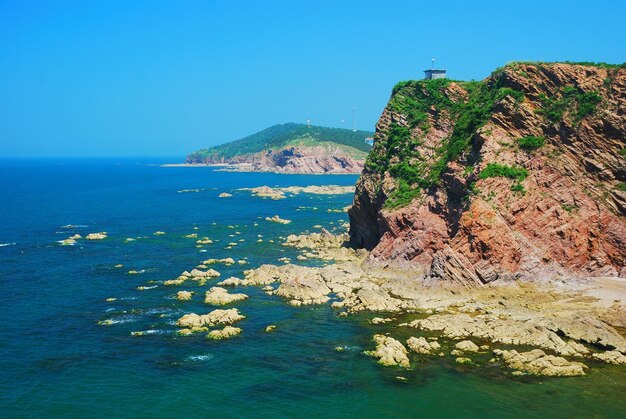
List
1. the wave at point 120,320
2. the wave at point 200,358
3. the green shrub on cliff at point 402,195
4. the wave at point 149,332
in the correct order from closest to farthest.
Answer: the wave at point 200,358, the wave at point 149,332, the wave at point 120,320, the green shrub on cliff at point 402,195

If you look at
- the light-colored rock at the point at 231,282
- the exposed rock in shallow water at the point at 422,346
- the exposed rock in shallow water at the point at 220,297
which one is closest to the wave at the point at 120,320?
the exposed rock in shallow water at the point at 220,297

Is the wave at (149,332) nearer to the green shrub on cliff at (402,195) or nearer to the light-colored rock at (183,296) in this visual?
the light-colored rock at (183,296)

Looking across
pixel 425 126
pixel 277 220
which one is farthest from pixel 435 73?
pixel 277 220

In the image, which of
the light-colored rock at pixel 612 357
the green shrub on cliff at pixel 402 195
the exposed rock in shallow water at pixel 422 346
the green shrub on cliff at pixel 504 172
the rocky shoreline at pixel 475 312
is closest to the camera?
the light-colored rock at pixel 612 357

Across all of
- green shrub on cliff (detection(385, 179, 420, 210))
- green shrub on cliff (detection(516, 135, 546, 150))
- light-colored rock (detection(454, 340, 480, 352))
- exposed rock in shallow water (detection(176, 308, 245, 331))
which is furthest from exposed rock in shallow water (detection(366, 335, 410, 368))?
green shrub on cliff (detection(516, 135, 546, 150))

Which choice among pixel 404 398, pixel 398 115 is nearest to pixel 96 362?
pixel 404 398

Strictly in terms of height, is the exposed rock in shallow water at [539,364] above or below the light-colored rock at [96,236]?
below

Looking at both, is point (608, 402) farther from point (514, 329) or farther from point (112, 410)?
point (112, 410)

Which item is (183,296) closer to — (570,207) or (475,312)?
(475,312)
